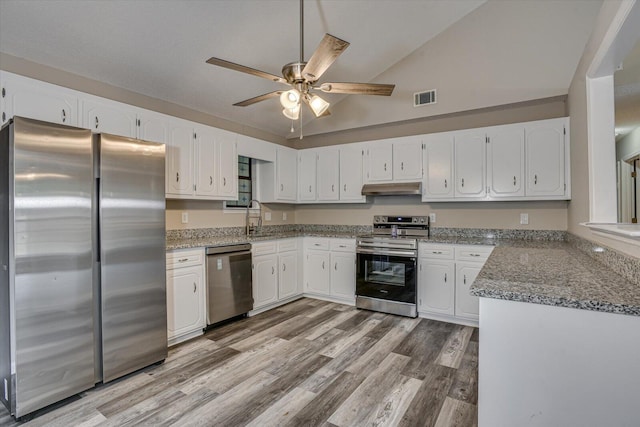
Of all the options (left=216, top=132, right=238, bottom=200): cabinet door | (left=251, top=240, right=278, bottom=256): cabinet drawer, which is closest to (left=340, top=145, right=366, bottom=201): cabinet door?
(left=251, top=240, right=278, bottom=256): cabinet drawer

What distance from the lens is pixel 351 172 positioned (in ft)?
15.1

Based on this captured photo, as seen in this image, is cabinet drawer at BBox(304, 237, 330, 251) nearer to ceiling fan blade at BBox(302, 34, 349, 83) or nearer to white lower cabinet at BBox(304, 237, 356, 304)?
white lower cabinet at BBox(304, 237, 356, 304)

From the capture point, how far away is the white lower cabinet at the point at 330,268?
4309mm

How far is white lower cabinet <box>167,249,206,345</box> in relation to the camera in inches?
119

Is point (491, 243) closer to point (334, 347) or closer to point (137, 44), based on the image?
point (334, 347)

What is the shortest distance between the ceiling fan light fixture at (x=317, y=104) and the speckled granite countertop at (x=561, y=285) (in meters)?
1.79

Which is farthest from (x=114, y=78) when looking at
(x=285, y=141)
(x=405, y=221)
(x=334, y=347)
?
(x=405, y=221)

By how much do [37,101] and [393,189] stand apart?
3611mm

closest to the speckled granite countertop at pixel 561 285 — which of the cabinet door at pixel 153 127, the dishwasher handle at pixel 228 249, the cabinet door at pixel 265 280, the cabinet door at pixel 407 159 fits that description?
the cabinet door at pixel 407 159

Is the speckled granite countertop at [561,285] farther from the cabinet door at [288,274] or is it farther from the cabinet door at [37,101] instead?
the cabinet door at [37,101]

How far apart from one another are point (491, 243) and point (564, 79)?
73.3 inches

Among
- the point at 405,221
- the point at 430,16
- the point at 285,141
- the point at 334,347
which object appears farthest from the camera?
the point at 285,141

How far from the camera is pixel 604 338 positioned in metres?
1.14

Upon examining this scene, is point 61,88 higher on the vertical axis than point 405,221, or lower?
higher
